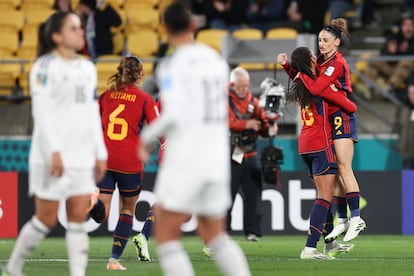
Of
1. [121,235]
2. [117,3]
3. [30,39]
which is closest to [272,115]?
[121,235]

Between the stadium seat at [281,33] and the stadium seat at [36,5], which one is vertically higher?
the stadium seat at [36,5]

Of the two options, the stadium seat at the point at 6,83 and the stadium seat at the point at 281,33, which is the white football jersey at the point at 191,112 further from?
the stadium seat at the point at 281,33

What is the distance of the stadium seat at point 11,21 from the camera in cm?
2162

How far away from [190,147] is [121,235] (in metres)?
4.12

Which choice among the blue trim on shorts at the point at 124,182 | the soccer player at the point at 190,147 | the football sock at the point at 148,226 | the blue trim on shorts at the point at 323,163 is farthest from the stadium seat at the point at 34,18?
the soccer player at the point at 190,147

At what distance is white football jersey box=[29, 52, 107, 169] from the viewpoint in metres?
8.36

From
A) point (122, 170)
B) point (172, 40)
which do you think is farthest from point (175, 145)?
point (122, 170)

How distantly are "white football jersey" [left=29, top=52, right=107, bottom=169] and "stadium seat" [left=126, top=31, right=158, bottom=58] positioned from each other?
12319 mm

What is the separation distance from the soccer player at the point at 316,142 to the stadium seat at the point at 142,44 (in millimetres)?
9180

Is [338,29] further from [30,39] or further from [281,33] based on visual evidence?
[30,39]

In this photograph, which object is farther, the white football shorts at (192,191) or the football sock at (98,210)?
the football sock at (98,210)

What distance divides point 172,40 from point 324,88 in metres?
4.44

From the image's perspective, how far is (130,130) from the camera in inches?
444

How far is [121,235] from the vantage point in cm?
1108
